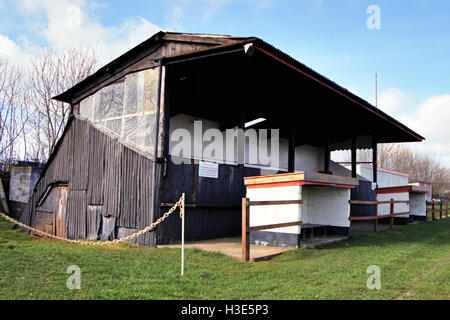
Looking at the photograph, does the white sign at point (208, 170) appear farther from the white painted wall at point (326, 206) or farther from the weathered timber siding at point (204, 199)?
the white painted wall at point (326, 206)

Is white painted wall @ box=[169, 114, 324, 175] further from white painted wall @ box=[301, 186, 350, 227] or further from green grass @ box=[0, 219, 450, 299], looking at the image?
green grass @ box=[0, 219, 450, 299]

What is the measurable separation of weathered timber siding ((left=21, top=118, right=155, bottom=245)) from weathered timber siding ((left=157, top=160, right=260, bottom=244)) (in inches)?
19.6

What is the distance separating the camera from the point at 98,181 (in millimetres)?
11766

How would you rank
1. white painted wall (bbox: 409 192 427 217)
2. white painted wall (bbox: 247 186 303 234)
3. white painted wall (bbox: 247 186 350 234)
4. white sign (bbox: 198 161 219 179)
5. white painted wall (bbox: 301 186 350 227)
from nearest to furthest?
1. white painted wall (bbox: 247 186 303 234)
2. white painted wall (bbox: 247 186 350 234)
3. white sign (bbox: 198 161 219 179)
4. white painted wall (bbox: 301 186 350 227)
5. white painted wall (bbox: 409 192 427 217)

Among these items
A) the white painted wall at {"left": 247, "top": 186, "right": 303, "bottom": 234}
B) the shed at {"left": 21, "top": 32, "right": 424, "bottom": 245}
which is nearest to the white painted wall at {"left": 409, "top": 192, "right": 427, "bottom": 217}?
the shed at {"left": 21, "top": 32, "right": 424, "bottom": 245}

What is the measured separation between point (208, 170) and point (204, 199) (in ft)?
2.80

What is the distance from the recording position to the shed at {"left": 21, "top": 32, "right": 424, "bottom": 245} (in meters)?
9.92

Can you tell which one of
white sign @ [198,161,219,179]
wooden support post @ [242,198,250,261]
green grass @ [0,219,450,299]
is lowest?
green grass @ [0,219,450,299]

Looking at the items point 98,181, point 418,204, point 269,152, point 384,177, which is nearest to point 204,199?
point 98,181

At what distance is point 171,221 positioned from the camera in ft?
32.6

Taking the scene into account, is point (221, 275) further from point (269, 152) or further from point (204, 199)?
point (269, 152)

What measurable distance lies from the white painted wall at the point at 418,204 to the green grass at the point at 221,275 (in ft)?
38.9
